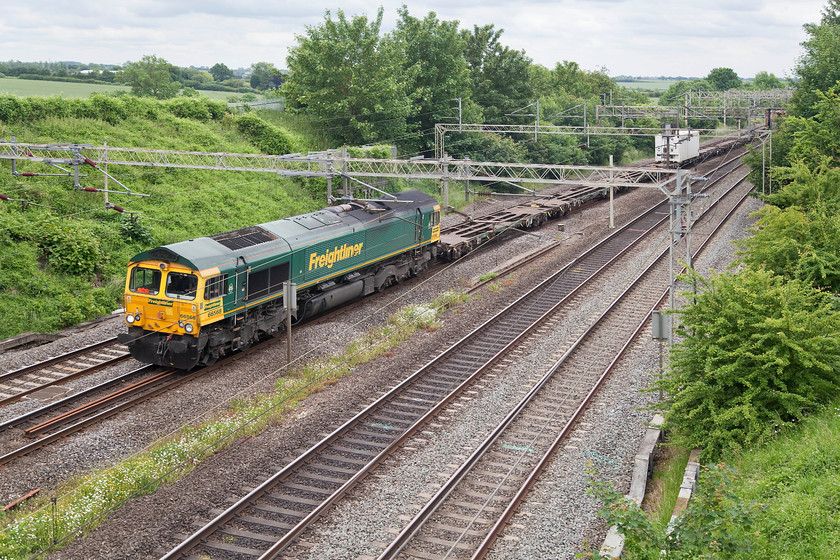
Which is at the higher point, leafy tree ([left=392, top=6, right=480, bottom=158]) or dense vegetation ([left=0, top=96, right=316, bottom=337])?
leafy tree ([left=392, top=6, right=480, bottom=158])

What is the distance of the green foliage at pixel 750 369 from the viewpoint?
1452 cm

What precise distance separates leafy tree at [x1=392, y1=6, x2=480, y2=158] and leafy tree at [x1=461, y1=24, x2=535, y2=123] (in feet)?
24.7

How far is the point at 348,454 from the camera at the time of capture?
16078 millimetres

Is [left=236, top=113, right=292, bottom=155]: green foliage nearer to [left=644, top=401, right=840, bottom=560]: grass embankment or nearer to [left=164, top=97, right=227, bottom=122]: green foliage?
[left=164, top=97, right=227, bottom=122]: green foliage

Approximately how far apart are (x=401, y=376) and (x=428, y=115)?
4026 centimetres

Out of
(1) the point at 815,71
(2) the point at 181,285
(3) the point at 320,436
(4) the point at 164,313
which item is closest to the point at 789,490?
(3) the point at 320,436

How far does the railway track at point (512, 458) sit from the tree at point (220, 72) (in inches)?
4881

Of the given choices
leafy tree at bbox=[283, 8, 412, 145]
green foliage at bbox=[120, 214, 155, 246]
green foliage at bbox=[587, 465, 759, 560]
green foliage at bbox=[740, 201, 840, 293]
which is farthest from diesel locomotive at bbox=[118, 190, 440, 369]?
leafy tree at bbox=[283, 8, 412, 145]

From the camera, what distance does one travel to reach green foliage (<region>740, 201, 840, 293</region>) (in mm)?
21141

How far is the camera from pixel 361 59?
165 ft

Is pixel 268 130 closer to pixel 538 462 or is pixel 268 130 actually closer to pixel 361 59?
pixel 361 59

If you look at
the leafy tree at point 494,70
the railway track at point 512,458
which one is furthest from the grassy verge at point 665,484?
the leafy tree at point 494,70

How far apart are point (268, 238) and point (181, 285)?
362 centimetres

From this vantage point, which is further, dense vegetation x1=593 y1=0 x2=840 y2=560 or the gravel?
the gravel
